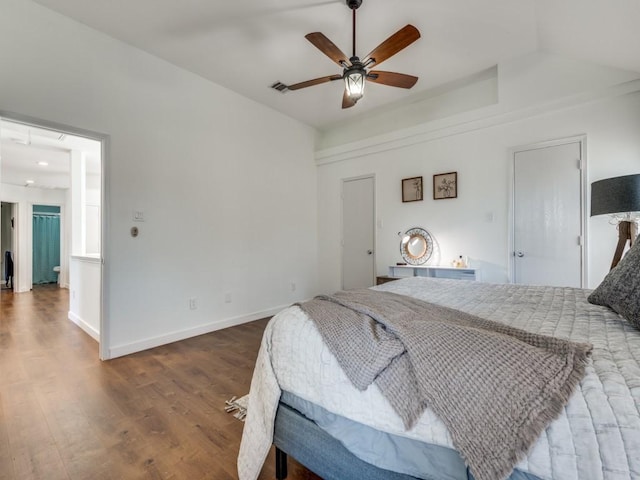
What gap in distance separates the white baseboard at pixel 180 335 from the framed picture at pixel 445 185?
9.21ft

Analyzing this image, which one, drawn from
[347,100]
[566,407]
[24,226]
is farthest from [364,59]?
[24,226]

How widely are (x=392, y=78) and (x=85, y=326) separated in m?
4.29

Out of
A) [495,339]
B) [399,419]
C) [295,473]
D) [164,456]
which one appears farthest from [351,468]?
[164,456]

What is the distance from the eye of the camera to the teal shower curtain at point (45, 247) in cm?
743

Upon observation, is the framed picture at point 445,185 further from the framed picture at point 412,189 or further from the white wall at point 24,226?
the white wall at point 24,226

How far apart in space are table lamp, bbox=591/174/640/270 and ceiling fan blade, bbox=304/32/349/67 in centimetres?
215

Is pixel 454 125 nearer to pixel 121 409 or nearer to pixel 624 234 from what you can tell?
pixel 624 234

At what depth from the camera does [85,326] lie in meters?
3.54

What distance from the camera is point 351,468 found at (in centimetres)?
106

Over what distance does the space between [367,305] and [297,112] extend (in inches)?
151

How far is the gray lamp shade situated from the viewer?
2.04m

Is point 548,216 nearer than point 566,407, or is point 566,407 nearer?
point 566,407

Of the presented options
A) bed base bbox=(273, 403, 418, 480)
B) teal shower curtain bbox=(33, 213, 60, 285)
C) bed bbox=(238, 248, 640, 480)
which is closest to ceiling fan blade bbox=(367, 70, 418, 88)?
bed bbox=(238, 248, 640, 480)

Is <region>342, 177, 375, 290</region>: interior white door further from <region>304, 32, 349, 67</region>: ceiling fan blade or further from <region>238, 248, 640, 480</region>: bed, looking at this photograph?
<region>238, 248, 640, 480</region>: bed
